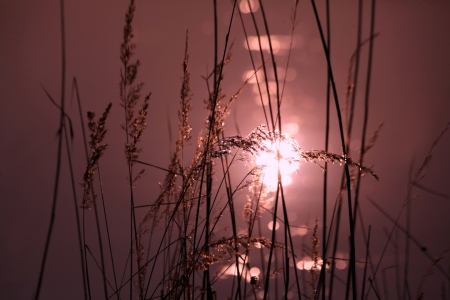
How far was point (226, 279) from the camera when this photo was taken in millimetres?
1708

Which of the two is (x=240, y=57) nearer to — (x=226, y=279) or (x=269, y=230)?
(x=269, y=230)

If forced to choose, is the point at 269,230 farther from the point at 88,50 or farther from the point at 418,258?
the point at 88,50

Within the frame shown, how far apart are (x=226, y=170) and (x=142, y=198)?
765mm

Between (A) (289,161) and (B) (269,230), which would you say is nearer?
(A) (289,161)

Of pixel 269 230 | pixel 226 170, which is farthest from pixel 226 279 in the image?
pixel 226 170

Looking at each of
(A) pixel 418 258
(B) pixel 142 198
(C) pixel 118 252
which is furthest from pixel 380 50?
(C) pixel 118 252

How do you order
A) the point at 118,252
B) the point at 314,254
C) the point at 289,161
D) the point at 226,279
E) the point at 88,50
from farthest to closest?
the point at 88,50, the point at 118,252, the point at 226,279, the point at 314,254, the point at 289,161

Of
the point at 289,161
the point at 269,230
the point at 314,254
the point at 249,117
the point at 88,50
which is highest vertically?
the point at 88,50

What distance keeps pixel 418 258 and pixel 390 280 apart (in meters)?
0.15

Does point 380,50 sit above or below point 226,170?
above

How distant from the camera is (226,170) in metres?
1.31

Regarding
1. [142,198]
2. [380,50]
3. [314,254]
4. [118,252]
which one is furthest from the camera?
[380,50]

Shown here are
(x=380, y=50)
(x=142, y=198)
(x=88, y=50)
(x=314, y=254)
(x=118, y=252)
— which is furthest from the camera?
(x=380, y=50)

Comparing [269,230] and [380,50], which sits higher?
[380,50]
